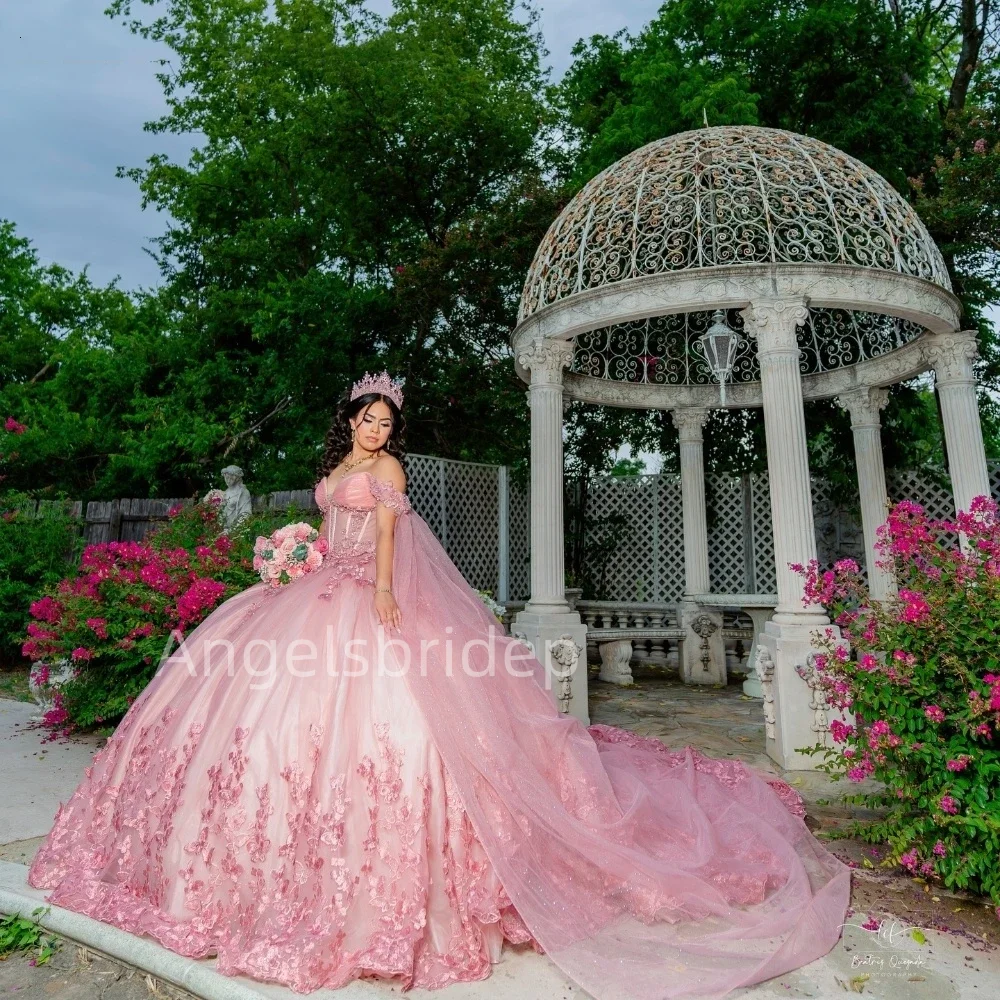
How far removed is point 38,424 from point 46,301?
6.78 metres

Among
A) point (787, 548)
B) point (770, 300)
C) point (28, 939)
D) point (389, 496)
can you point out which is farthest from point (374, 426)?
point (770, 300)

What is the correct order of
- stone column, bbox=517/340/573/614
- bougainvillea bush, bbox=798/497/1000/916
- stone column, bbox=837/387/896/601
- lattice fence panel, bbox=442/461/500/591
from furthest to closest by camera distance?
lattice fence panel, bbox=442/461/500/591 → stone column, bbox=837/387/896/601 → stone column, bbox=517/340/573/614 → bougainvillea bush, bbox=798/497/1000/916

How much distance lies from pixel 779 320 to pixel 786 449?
932mm

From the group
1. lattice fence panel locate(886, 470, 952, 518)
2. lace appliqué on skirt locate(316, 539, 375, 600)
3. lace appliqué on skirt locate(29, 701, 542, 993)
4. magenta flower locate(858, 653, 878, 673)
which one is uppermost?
lattice fence panel locate(886, 470, 952, 518)

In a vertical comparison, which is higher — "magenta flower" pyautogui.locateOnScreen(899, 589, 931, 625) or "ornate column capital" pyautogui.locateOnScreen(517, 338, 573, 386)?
"ornate column capital" pyautogui.locateOnScreen(517, 338, 573, 386)

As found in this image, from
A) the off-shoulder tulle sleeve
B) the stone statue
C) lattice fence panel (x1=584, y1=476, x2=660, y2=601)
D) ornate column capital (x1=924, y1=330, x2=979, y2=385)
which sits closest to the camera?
the off-shoulder tulle sleeve

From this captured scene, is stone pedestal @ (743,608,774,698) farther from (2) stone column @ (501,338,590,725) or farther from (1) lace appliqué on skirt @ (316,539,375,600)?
(1) lace appliqué on skirt @ (316,539,375,600)

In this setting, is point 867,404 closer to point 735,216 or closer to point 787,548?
point 735,216

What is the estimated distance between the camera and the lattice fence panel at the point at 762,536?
8.11 m

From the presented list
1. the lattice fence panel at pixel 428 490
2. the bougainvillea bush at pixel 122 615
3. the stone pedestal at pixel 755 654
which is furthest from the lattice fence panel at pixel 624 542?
the bougainvillea bush at pixel 122 615

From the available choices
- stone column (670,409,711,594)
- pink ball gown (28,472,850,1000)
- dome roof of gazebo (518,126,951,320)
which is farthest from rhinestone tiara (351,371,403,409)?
stone column (670,409,711,594)

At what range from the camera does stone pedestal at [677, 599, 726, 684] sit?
24.3 ft

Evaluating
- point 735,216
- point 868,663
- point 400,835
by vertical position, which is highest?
point 735,216

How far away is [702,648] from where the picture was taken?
7.48 meters
